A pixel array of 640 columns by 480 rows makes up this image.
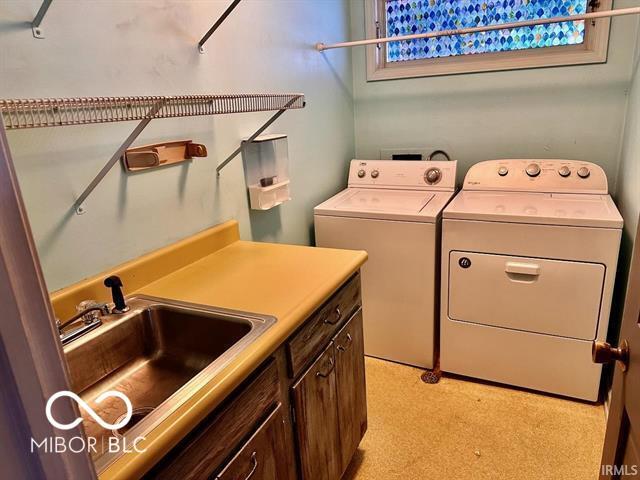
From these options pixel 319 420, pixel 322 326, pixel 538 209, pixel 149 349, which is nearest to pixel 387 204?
pixel 538 209

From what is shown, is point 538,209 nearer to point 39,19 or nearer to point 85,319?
point 85,319

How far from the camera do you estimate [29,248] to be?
1.32 ft

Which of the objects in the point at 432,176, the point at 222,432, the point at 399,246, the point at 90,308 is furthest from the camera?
the point at 432,176

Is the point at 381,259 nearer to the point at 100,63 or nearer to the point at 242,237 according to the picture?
the point at 242,237

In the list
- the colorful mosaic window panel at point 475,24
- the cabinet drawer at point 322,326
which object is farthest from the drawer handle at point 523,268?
the colorful mosaic window panel at point 475,24

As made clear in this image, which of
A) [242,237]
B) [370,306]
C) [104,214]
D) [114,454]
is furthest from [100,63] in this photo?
[370,306]

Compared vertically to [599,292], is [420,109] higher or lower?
higher

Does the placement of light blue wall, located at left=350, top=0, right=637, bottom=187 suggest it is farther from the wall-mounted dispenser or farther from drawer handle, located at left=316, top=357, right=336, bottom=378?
drawer handle, located at left=316, top=357, right=336, bottom=378

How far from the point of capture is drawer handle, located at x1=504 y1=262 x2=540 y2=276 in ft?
6.72

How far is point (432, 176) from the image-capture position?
261 cm

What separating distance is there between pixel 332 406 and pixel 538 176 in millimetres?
1699

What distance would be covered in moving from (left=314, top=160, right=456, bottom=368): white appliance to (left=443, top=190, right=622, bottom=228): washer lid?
134 millimetres

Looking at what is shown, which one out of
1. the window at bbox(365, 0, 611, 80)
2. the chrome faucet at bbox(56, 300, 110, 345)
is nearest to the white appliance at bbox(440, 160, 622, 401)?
the window at bbox(365, 0, 611, 80)

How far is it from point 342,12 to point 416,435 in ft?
7.83
